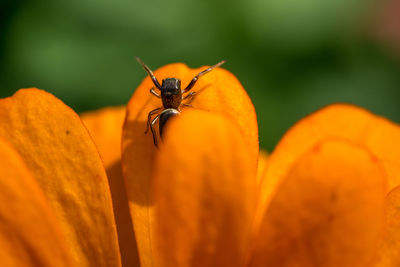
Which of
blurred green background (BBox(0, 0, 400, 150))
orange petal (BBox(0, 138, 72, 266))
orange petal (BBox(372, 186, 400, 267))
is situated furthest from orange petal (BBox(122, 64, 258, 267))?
blurred green background (BBox(0, 0, 400, 150))

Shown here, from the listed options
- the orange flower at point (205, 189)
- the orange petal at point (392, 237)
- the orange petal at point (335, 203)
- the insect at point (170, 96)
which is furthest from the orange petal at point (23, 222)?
the orange petal at point (392, 237)

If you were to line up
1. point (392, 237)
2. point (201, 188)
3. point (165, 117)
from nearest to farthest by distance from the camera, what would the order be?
1. point (201, 188)
2. point (392, 237)
3. point (165, 117)

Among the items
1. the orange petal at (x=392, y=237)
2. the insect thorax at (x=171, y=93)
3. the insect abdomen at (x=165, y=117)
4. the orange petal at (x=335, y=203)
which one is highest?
the insect thorax at (x=171, y=93)

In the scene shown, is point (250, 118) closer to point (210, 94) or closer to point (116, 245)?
point (210, 94)

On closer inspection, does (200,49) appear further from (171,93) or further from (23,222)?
(23,222)

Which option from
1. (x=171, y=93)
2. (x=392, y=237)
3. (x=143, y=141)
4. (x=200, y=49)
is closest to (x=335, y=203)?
(x=392, y=237)

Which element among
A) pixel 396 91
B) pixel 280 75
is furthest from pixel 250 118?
pixel 396 91

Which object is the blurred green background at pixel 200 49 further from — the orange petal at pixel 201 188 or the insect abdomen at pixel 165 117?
the orange petal at pixel 201 188
